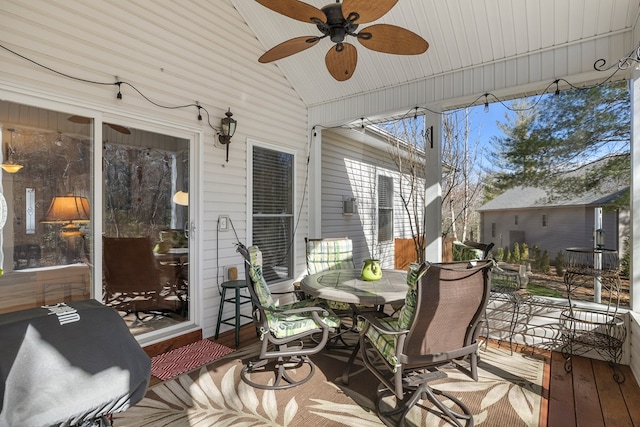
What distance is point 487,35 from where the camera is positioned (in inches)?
146

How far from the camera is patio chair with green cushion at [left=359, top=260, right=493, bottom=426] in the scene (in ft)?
6.70

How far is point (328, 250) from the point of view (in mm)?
4250

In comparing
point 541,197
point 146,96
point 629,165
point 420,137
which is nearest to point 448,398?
point 541,197

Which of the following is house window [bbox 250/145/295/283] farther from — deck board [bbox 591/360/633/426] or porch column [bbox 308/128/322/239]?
deck board [bbox 591/360/633/426]

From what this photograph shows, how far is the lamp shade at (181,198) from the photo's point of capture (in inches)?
149

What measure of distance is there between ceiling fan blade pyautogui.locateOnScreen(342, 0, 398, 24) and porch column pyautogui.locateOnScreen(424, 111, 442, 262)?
2.23 metres

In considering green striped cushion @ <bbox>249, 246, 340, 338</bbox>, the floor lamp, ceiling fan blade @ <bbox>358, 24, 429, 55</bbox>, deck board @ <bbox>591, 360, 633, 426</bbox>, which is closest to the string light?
the floor lamp

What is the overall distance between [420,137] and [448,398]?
3.12 metres

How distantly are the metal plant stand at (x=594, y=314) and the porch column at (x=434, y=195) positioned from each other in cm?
134

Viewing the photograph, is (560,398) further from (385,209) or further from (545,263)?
(385,209)

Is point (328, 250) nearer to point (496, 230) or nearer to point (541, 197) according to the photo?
point (496, 230)

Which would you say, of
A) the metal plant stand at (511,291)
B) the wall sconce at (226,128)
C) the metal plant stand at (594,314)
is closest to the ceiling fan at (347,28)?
the wall sconce at (226,128)

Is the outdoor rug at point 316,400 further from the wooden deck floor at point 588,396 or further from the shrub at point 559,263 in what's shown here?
the shrub at point 559,263

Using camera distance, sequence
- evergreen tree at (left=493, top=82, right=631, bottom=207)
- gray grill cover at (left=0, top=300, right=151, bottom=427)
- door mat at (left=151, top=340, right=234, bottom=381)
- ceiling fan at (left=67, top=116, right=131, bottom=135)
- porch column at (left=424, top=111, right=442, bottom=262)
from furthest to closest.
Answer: porch column at (left=424, top=111, right=442, bottom=262) < evergreen tree at (left=493, top=82, right=631, bottom=207) < door mat at (left=151, top=340, right=234, bottom=381) < ceiling fan at (left=67, top=116, right=131, bottom=135) < gray grill cover at (left=0, top=300, right=151, bottom=427)
